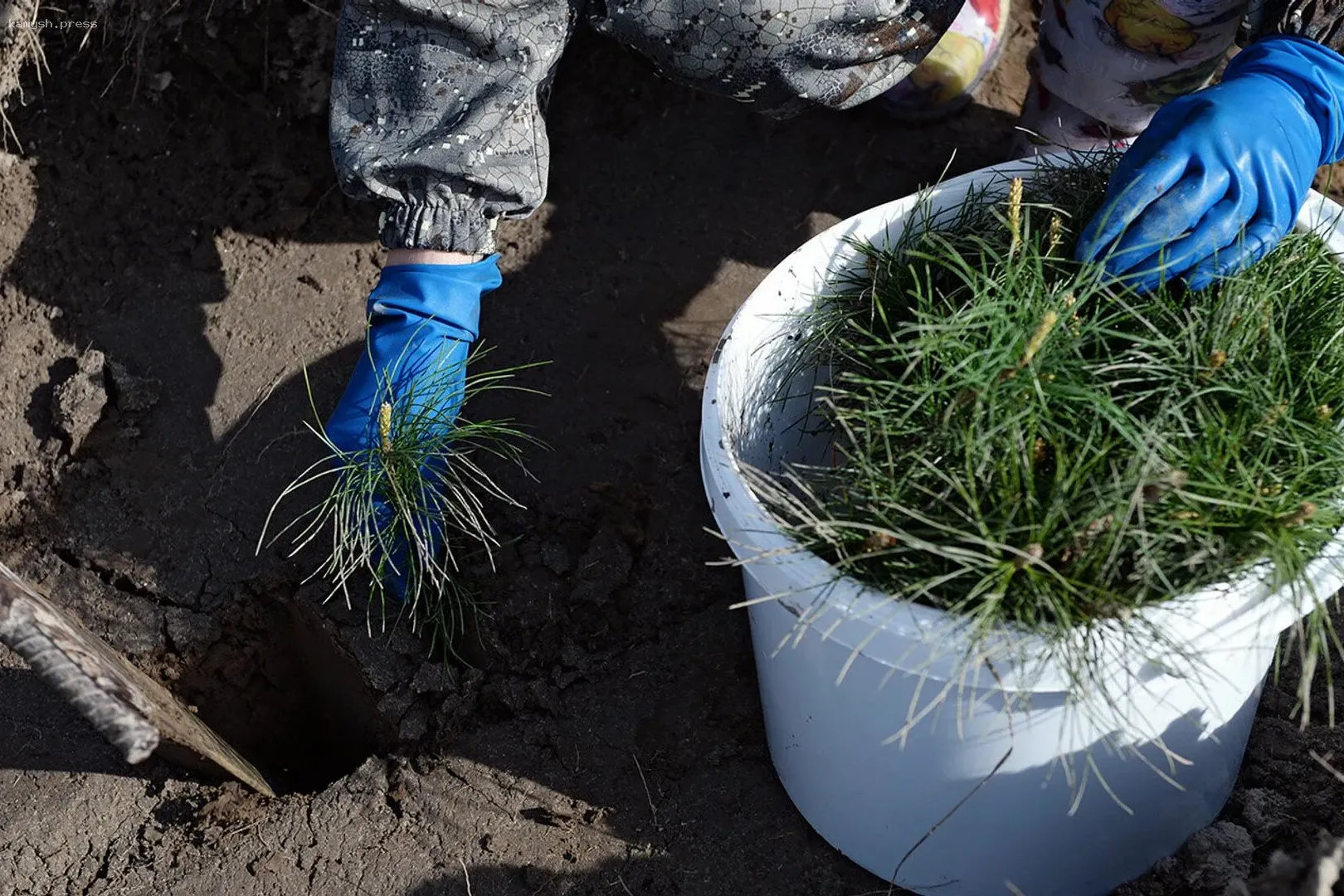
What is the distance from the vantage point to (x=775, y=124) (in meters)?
1.99

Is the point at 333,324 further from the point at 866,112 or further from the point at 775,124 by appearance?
the point at 866,112

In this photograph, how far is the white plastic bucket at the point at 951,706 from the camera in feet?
3.42

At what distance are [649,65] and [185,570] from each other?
1038mm

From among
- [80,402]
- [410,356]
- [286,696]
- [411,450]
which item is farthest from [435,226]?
[286,696]

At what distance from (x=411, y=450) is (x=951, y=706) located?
70 centimetres

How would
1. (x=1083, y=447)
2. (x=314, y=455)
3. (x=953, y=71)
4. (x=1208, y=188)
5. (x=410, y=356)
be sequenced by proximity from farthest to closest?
(x=953, y=71) < (x=314, y=455) < (x=410, y=356) < (x=1208, y=188) < (x=1083, y=447)

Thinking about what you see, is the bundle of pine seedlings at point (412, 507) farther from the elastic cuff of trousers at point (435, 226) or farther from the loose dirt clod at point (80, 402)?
the loose dirt clod at point (80, 402)

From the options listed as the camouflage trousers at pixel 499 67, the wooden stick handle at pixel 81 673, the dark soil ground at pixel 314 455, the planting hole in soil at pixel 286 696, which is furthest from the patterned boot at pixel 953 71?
the wooden stick handle at pixel 81 673

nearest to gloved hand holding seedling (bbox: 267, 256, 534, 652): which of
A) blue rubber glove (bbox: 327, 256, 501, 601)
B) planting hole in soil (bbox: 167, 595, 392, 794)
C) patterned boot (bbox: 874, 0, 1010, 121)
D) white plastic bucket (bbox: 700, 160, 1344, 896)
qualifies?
blue rubber glove (bbox: 327, 256, 501, 601)

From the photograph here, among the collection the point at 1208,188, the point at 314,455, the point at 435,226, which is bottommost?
the point at 314,455

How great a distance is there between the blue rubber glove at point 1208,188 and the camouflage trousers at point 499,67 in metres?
0.43

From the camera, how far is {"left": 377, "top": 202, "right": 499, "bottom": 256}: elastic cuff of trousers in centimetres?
161

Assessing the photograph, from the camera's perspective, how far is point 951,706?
110cm

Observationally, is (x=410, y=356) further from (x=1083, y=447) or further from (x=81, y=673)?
(x=1083, y=447)
